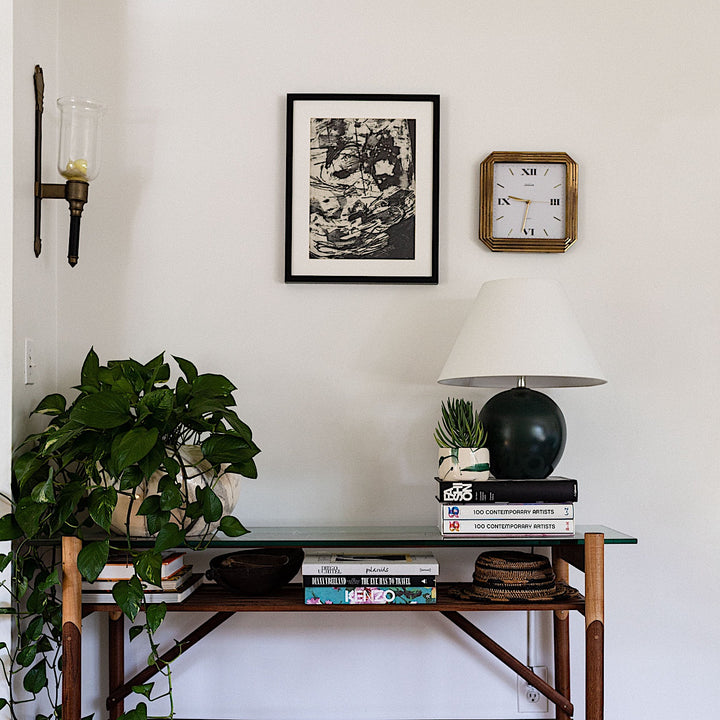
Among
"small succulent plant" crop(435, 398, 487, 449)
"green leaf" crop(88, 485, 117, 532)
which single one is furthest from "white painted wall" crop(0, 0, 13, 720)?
"small succulent plant" crop(435, 398, 487, 449)

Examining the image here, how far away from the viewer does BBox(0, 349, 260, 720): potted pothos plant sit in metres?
1.58

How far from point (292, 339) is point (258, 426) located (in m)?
0.24

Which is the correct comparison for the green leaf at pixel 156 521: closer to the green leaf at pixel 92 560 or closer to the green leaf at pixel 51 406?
the green leaf at pixel 92 560

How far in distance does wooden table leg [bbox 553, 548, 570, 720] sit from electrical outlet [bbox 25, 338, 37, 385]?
4.42ft

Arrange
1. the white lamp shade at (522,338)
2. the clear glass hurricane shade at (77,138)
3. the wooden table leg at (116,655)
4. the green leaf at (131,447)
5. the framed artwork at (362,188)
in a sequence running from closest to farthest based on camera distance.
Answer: the green leaf at (131,447) < the white lamp shade at (522,338) < the clear glass hurricane shade at (77,138) < the wooden table leg at (116,655) < the framed artwork at (362,188)

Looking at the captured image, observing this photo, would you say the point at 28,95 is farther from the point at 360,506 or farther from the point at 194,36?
the point at 360,506

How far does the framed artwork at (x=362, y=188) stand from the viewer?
2.08m

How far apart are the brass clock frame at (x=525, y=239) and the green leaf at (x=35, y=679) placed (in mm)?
1470

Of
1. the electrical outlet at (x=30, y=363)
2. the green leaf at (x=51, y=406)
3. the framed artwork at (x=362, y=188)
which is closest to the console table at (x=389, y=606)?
the green leaf at (x=51, y=406)

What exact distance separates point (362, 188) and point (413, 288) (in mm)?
295

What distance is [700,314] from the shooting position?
6.88 ft

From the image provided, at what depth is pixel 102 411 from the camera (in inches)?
61.9

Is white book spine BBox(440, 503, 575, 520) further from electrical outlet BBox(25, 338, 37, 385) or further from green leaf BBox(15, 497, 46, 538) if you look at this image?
electrical outlet BBox(25, 338, 37, 385)

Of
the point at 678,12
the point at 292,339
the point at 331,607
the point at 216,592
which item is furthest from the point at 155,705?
the point at 678,12
